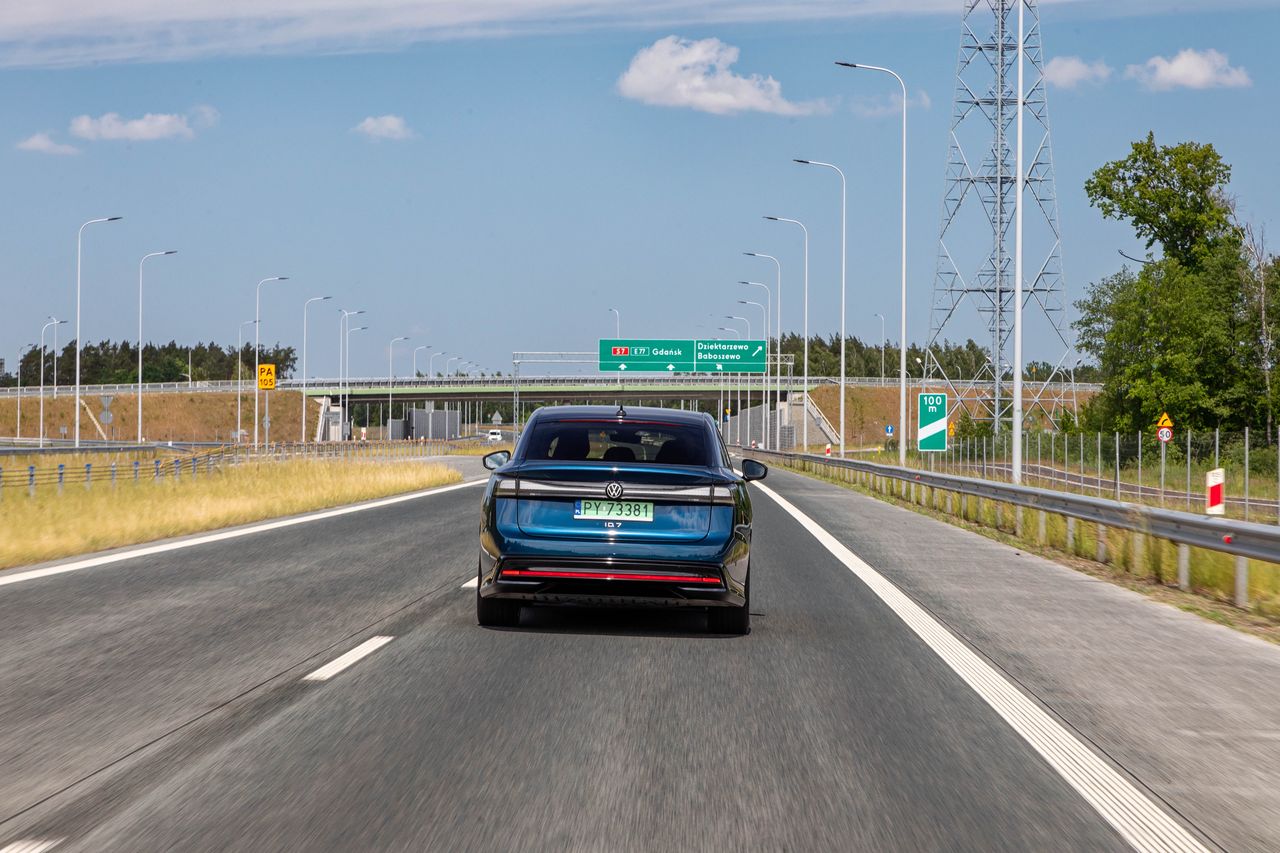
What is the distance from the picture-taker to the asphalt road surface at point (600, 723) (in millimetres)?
4887

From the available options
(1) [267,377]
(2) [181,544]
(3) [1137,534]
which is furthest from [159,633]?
(1) [267,377]

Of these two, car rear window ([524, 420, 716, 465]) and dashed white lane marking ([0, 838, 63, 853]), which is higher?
car rear window ([524, 420, 716, 465])

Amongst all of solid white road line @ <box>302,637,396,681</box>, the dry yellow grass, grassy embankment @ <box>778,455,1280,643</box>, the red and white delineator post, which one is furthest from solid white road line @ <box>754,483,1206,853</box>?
the dry yellow grass

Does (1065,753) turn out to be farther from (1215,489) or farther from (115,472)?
(115,472)

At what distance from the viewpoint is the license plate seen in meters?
8.90

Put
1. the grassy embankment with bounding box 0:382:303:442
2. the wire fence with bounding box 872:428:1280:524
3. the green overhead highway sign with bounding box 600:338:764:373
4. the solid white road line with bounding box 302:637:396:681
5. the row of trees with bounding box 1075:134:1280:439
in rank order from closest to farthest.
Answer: the solid white road line with bounding box 302:637:396:681, the wire fence with bounding box 872:428:1280:524, the row of trees with bounding box 1075:134:1280:439, the green overhead highway sign with bounding box 600:338:764:373, the grassy embankment with bounding box 0:382:303:442

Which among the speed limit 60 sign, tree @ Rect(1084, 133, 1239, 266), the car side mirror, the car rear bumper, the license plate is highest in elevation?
tree @ Rect(1084, 133, 1239, 266)

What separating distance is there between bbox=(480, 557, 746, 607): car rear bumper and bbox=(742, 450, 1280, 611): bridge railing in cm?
487

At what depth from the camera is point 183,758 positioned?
18.9ft

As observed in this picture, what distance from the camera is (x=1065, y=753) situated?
613cm

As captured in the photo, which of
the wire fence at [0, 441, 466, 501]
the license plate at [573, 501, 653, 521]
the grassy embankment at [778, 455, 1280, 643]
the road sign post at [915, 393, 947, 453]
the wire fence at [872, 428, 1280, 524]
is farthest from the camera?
the road sign post at [915, 393, 947, 453]

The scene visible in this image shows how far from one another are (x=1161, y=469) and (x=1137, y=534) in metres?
17.7

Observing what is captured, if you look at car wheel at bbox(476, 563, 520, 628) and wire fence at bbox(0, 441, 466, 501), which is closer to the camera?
car wheel at bbox(476, 563, 520, 628)

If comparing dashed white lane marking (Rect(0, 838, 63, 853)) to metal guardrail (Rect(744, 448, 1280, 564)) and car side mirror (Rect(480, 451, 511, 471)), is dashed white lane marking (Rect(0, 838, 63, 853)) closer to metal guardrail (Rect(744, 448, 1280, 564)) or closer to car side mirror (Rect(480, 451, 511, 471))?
car side mirror (Rect(480, 451, 511, 471))
